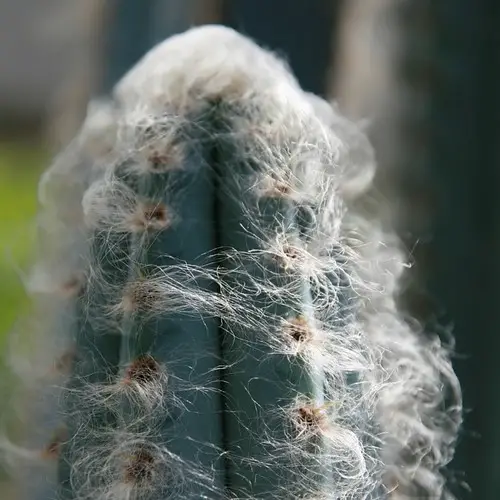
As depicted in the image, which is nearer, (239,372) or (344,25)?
(239,372)

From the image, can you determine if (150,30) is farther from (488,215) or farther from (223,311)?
(223,311)

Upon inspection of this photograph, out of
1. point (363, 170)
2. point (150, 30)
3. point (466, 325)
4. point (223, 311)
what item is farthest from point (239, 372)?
point (150, 30)

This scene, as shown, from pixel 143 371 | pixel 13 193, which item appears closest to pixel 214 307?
pixel 143 371

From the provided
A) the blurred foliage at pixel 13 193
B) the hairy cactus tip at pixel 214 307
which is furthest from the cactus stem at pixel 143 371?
the blurred foliage at pixel 13 193

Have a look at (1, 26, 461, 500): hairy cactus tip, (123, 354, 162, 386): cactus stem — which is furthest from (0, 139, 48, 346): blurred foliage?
(123, 354, 162, 386): cactus stem

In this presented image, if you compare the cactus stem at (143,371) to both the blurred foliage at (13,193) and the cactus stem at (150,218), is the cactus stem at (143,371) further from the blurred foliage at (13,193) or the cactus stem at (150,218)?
the blurred foliage at (13,193)

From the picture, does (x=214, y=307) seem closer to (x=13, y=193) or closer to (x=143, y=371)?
(x=143, y=371)

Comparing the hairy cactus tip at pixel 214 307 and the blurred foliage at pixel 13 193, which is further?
the blurred foliage at pixel 13 193

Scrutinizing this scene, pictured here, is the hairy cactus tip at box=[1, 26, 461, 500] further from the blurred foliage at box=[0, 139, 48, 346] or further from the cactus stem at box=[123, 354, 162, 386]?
the blurred foliage at box=[0, 139, 48, 346]
